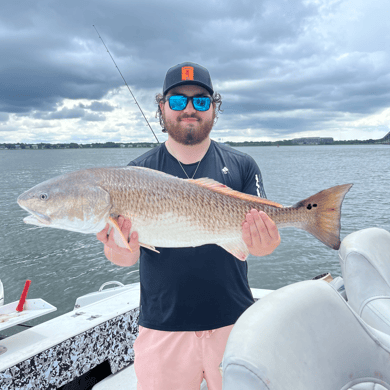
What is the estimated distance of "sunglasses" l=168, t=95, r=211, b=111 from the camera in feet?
8.59

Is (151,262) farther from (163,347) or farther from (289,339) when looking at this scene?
(289,339)

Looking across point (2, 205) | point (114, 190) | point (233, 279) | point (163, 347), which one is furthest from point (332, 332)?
point (2, 205)

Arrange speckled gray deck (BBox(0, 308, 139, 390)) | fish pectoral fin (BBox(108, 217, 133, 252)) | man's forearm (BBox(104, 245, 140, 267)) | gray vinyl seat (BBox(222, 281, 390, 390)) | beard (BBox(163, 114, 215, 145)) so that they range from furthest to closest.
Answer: speckled gray deck (BBox(0, 308, 139, 390)), beard (BBox(163, 114, 215, 145)), man's forearm (BBox(104, 245, 140, 267)), fish pectoral fin (BBox(108, 217, 133, 252)), gray vinyl seat (BBox(222, 281, 390, 390))

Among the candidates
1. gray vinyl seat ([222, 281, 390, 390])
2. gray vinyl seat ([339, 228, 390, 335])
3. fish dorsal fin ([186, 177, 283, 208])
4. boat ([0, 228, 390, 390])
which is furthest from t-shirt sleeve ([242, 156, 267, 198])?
gray vinyl seat ([339, 228, 390, 335])

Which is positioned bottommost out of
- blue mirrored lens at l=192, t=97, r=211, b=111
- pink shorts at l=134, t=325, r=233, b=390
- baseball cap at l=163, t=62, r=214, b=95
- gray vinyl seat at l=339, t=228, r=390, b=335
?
pink shorts at l=134, t=325, r=233, b=390

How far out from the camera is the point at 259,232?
234 centimetres

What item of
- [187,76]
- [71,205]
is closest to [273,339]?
[71,205]

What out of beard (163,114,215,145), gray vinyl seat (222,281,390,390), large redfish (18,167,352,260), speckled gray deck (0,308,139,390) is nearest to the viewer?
gray vinyl seat (222,281,390,390)

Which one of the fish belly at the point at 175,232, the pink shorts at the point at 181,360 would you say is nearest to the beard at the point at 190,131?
the fish belly at the point at 175,232

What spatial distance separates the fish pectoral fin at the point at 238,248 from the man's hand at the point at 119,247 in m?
0.64

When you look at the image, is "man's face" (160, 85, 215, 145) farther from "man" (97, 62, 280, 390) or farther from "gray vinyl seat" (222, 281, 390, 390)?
"gray vinyl seat" (222, 281, 390, 390)

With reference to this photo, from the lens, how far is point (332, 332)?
1704 millimetres

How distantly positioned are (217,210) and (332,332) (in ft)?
3.56

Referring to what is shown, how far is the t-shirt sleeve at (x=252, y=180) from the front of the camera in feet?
8.66
